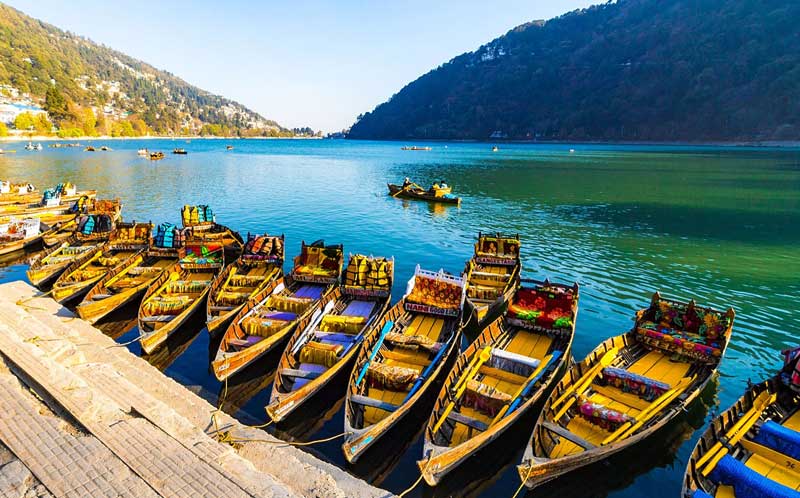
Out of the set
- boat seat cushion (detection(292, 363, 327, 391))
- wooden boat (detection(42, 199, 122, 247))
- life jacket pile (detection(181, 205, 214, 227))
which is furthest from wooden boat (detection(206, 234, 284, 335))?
wooden boat (detection(42, 199, 122, 247))

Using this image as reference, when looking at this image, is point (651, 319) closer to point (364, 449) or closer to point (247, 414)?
point (364, 449)

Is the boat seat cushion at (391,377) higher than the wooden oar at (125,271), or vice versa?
the boat seat cushion at (391,377)

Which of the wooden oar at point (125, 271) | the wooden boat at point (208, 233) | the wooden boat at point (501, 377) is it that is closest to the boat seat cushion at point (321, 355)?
the wooden boat at point (501, 377)

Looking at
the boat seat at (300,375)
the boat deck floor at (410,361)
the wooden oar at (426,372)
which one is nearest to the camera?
the boat deck floor at (410,361)

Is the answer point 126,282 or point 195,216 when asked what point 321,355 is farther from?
point 195,216

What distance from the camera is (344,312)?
21016 mm

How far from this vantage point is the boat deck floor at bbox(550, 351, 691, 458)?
12.5m

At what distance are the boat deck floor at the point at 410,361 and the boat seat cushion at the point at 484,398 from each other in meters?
2.28

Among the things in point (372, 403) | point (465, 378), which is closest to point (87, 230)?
point (372, 403)

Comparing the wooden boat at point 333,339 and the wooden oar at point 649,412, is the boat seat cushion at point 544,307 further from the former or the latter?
the wooden boat at point 333,339

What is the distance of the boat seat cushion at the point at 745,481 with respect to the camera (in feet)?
31.8

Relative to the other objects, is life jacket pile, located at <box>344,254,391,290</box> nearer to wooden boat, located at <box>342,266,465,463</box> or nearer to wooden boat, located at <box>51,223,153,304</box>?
wooden boat, located at <box>342,266,465,463</box>

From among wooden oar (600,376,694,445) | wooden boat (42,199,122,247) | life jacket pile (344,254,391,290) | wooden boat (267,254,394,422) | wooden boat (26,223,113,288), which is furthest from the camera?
wooden boat (42,199,122,247)

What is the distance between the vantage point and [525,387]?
1440cm
